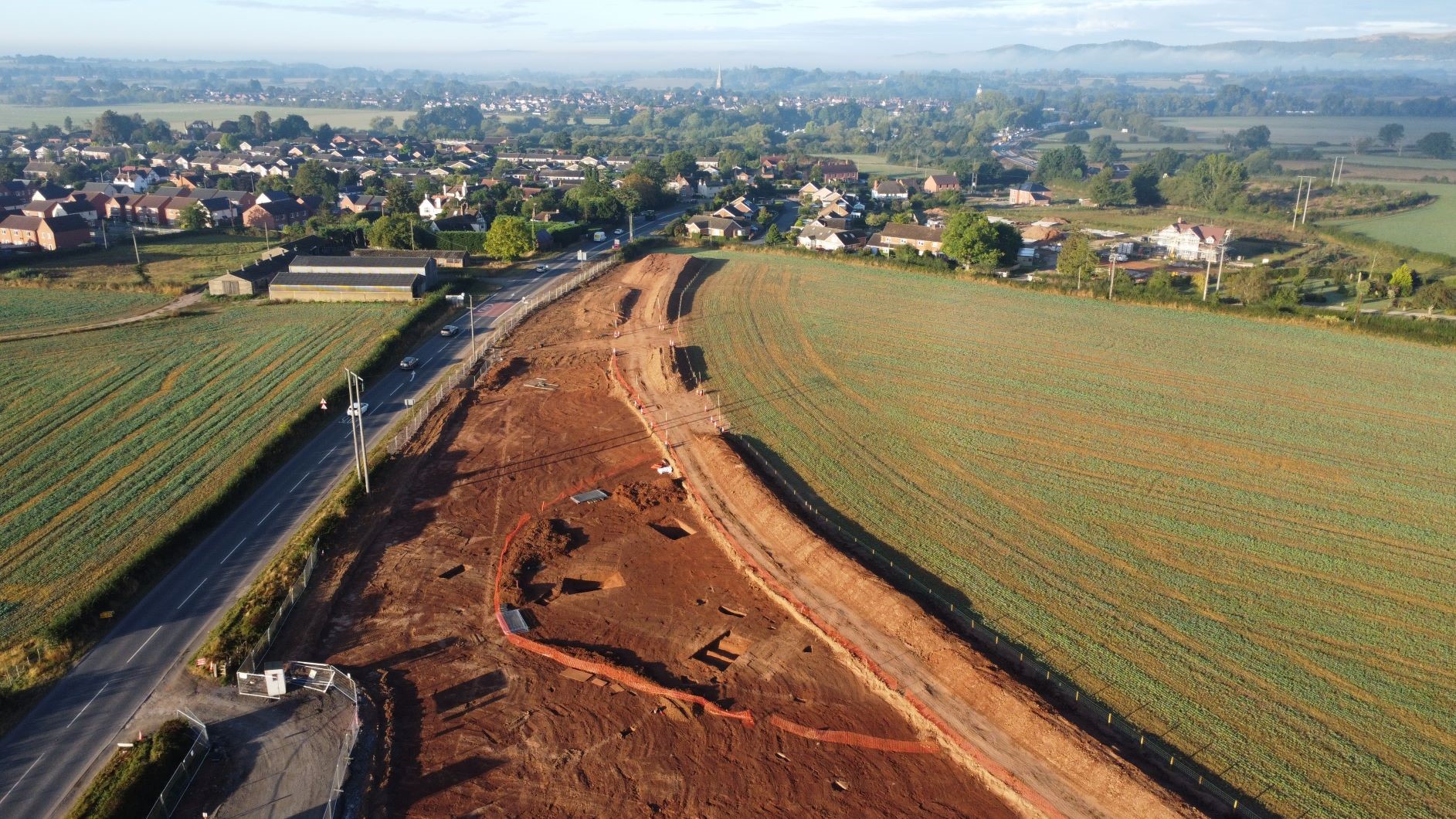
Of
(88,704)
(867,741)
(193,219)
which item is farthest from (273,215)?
(867,741)

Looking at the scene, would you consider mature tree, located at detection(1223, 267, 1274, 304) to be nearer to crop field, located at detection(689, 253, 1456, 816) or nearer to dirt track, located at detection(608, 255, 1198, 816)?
crop field, located at detection(689, 253, 1456, 816)

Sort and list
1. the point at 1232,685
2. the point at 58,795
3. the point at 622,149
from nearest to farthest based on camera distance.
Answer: the point at 58,795
the point at 1232,685
the point at 622,149

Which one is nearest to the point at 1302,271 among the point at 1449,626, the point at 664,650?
the point at 1449,626

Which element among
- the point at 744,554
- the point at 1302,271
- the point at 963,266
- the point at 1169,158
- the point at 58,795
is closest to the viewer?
the point at 58,795

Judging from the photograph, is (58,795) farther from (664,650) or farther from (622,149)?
(622,149)

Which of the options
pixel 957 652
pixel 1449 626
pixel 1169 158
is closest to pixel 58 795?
pixel 957 652

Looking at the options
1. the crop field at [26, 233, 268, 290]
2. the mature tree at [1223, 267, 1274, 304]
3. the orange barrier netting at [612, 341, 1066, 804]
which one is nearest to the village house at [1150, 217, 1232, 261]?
the mature tree at [1223, 267, 1274, 304]

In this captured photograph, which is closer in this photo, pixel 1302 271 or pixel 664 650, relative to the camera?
pixel 664 650

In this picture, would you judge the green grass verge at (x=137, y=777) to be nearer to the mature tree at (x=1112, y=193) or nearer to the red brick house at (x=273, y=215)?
the red brick house at (x=273, y=215)

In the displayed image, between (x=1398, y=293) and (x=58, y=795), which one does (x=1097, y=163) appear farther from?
(x=58, y=795)
